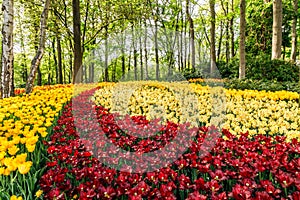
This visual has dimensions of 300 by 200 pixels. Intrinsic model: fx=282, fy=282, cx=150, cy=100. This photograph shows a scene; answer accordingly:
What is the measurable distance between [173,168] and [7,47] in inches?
240

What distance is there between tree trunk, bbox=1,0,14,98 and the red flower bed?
175 inches

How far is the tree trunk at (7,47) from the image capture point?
6875mm

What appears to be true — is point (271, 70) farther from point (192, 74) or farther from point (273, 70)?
point (192, 74)

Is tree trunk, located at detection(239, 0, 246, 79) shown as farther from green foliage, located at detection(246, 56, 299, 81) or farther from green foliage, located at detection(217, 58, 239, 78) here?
green foliage, located at detection(217, 58, 239, 78)

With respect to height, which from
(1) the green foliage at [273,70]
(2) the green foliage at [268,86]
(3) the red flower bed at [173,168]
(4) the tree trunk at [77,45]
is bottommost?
(3) the red flower bed at [173,168]

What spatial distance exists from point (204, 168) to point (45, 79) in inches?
1613

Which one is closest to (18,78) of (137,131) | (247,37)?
(247,37)

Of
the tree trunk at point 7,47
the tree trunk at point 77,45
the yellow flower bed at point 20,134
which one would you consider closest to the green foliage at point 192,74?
the tree trunk at point 77,45

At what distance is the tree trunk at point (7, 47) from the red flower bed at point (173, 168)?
4441 millimetres

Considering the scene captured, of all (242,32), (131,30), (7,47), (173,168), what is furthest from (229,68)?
(173,168)

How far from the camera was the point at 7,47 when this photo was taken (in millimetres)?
6980

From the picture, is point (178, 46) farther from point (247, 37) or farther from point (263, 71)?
point (263, 71)

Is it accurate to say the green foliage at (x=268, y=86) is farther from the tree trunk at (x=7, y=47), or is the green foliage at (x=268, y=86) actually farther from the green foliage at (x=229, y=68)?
the tree trunk at (x=7, y=47)

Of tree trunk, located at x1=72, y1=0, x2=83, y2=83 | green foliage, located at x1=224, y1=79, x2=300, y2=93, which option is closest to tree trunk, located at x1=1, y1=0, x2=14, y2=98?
tree trunk, located at x1=72, y1=0, x2=83, y2=83
